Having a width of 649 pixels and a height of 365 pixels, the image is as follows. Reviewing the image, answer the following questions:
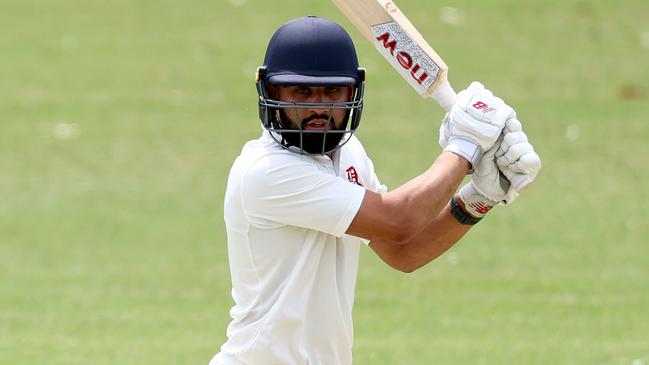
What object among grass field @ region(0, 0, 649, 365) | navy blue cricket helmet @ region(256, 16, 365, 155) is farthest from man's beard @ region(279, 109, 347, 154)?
grass field @ region(0, 0, 649, 365)

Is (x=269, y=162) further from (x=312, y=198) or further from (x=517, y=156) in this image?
(x=517, y=156)

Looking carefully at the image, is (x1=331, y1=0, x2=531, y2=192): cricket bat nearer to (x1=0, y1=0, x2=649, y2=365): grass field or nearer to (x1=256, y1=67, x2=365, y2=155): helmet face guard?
(x1=256, y1=67, x2=365, y2=155): helmet face guard

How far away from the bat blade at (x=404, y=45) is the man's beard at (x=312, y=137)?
53cm

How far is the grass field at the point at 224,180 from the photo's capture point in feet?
30.1

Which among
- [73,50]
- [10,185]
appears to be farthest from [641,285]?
[73,50]

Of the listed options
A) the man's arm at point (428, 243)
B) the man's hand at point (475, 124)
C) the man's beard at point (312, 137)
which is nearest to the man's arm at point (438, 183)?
the man's hand at point (475, 124)

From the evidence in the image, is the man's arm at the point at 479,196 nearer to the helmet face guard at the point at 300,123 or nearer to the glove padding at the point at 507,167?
the glove padding at the point at 507,167

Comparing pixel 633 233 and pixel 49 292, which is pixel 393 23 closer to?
pixel 49 292

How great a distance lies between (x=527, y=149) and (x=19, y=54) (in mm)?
13586

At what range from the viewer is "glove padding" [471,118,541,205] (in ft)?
14.9

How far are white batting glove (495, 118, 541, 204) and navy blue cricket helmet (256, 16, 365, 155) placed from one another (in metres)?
0.53

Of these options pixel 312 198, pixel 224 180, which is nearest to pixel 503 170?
pixel 312 198

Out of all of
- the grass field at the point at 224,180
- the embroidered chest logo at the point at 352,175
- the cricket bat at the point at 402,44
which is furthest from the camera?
the grass field at the point at 224,180

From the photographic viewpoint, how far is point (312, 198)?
14.3 feet
